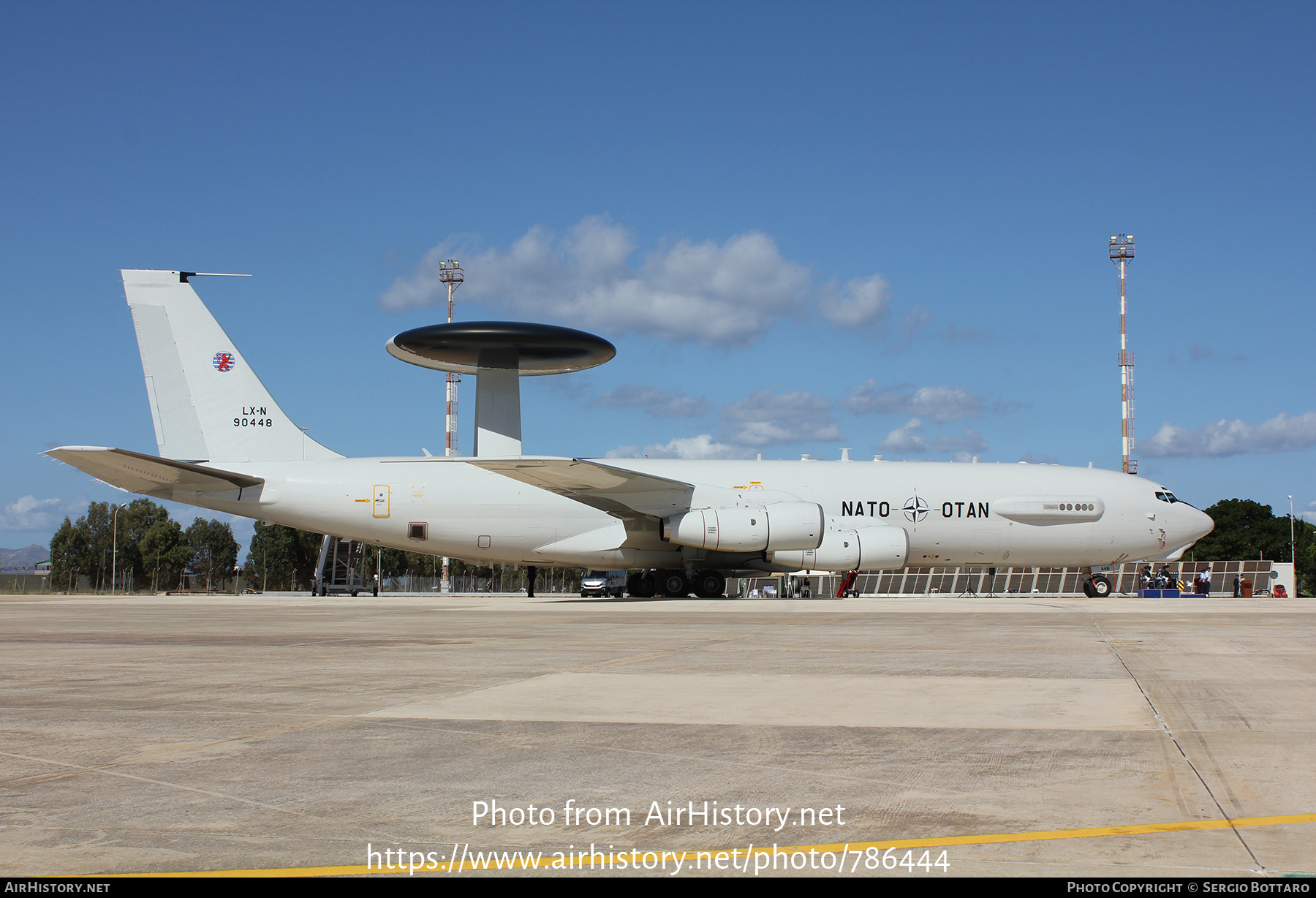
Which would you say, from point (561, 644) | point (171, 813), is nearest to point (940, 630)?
point (561, 644)

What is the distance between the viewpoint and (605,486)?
26.0 meters

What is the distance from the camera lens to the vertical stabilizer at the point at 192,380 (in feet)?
86.1

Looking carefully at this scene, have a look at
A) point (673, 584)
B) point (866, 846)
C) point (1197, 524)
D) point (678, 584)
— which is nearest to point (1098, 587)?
point (1197, 524)

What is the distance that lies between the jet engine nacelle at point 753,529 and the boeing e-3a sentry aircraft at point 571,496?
0.14ft

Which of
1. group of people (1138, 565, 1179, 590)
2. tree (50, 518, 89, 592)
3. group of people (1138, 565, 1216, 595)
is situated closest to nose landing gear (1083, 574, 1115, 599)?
group of people (1138, 565, 1216, 595)

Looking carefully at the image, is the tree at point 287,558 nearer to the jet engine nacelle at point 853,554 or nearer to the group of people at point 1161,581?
the group of people at point 1161,581

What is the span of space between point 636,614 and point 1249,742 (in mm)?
13541

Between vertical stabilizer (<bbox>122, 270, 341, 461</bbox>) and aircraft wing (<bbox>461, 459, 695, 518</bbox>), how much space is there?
21.6ft

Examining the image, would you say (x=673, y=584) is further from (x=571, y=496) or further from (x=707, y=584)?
(x=571, y=496)

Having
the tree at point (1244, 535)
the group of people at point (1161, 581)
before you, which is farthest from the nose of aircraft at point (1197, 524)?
the tree at point (1244, 535)

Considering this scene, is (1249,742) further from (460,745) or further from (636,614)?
(636,614)

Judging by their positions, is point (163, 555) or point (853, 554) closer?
point (853, 554)

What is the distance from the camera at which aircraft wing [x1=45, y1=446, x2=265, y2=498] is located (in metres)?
22.2

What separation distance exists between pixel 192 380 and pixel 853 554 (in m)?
18.3
